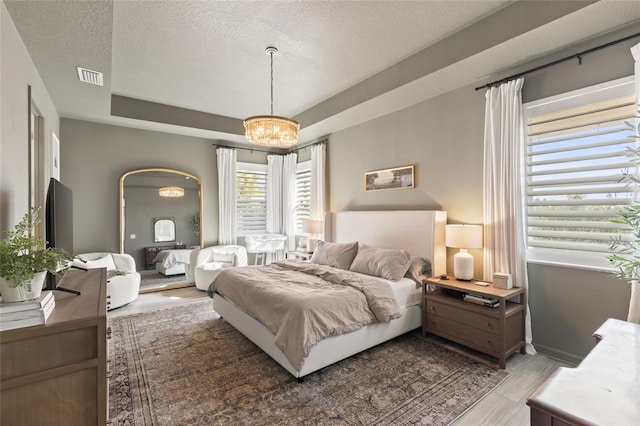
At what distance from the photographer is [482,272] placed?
10.6 ft

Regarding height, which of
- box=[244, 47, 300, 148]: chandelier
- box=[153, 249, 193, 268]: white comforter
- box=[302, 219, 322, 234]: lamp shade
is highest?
box=[244, 47, 300, 148]: chandelier

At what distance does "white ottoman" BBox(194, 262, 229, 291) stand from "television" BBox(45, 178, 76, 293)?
2.50 metres

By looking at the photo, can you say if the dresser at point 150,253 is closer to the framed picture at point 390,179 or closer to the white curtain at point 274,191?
the white curtain at point 274,191

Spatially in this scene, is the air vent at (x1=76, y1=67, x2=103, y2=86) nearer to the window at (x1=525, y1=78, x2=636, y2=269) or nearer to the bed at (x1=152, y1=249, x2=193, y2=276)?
the bed at (x1=152, y1=249, x2=193, y2=276)

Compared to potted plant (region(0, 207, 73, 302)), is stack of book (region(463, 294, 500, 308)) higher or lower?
lower

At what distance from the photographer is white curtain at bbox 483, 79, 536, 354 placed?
287 cm

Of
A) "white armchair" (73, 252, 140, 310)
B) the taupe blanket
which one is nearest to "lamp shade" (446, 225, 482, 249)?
the taupe blanket

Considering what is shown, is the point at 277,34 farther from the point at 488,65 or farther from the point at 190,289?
the point at 190,289

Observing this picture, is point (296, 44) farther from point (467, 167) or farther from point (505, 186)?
point (505, 186)

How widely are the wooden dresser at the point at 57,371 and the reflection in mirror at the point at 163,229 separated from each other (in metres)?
3.91

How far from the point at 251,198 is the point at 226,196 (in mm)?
601

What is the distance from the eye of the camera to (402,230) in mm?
3826

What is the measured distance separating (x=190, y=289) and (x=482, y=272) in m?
4.60

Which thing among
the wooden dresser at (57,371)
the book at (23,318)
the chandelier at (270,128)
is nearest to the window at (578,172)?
the chandelier at (270,128)
